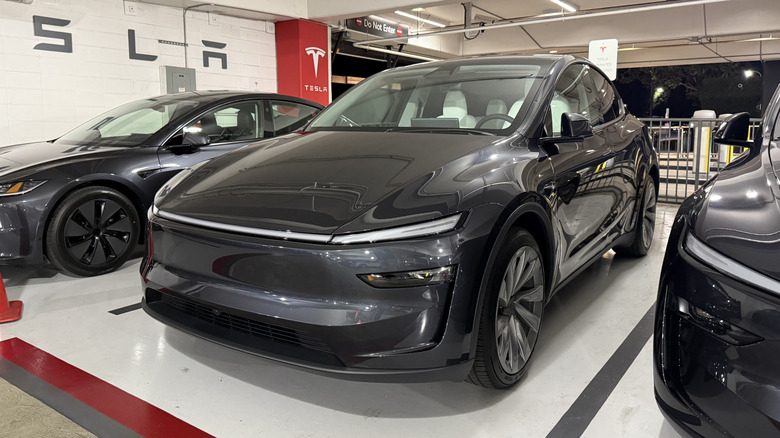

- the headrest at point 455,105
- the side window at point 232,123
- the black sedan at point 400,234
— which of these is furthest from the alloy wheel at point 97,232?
the headrest at point 455,105

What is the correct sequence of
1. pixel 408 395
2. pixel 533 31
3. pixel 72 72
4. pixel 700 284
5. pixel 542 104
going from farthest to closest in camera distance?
pixel 533 31
pixel 72 72
pixel 542 104
pixel 408 395
pixel 700 284

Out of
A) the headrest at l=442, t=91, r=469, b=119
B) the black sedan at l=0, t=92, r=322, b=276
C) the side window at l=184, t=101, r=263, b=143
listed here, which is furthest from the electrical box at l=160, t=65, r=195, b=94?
the headrest at l=442, t=91, r=469, b=119

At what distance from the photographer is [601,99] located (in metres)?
3.21

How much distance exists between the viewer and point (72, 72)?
7.28 metres

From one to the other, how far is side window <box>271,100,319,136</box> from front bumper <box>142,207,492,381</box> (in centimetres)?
302

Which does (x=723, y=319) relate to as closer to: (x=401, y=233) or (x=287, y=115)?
(x=401, y=233)

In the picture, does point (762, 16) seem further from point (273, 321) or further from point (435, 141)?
point (273, 321)

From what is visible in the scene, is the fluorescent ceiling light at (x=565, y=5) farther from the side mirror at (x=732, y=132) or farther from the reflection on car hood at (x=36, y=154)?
the reflection on car hood at (x=36, y=154)

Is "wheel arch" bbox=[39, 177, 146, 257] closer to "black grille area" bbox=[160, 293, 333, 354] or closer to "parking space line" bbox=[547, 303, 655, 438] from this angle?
"black grille area" bbox=[160, 293, 333, 354]

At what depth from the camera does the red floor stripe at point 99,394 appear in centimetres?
185

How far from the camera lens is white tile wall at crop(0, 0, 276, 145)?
672cm

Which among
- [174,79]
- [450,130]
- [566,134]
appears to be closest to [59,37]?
[174,79]

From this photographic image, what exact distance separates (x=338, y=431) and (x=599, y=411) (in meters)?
0.91

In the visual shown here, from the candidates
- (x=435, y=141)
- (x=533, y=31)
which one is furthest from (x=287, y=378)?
(x=533, y=31)
